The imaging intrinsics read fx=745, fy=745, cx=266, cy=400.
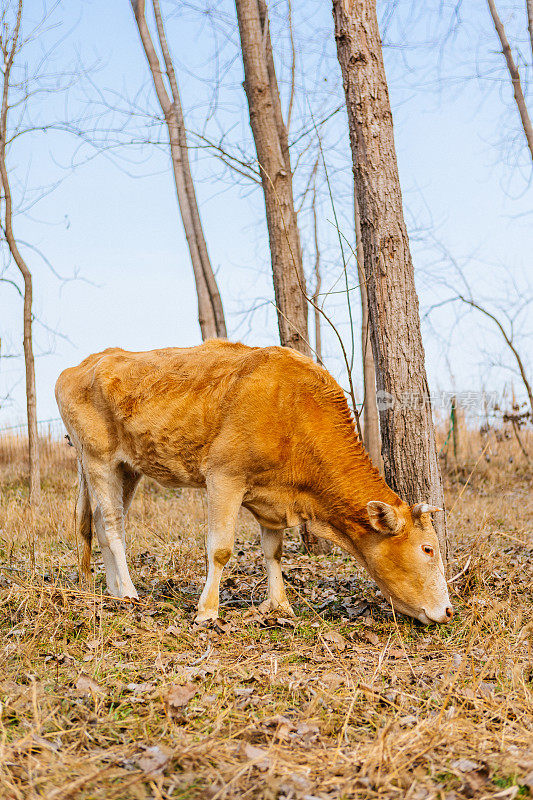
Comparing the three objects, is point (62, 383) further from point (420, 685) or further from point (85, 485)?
point (420, 685)

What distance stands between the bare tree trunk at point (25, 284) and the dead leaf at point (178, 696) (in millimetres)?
9226

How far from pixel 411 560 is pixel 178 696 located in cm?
→ 240

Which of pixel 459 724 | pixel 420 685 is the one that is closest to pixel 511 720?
pixel 459 724

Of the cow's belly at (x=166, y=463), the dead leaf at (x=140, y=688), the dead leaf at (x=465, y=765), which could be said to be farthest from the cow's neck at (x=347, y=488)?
the dead leaf at (x=465, y=765)

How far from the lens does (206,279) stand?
51.9 ft

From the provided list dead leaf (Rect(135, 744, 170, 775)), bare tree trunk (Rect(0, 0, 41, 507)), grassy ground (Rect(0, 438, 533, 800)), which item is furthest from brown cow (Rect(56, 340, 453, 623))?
bare tree trunk (Rect(0, 0, 41, 507))

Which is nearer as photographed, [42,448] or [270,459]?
[270,459]

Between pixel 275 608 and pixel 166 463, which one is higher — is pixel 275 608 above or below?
below

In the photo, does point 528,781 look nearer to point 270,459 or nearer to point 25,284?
point 270,459

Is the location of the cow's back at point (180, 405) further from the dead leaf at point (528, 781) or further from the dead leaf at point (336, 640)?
the dead leaf at point (528, 781)

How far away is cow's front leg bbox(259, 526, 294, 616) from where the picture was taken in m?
6.89

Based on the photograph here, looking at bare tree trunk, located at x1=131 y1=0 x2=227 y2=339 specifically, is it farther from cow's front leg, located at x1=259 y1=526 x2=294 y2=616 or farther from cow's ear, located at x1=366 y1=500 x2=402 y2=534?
cow's ear, located at x1=366 y1=500 x2=402 y2=534

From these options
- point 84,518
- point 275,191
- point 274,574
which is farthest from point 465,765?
point 275,191

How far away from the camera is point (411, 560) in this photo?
6129mm
